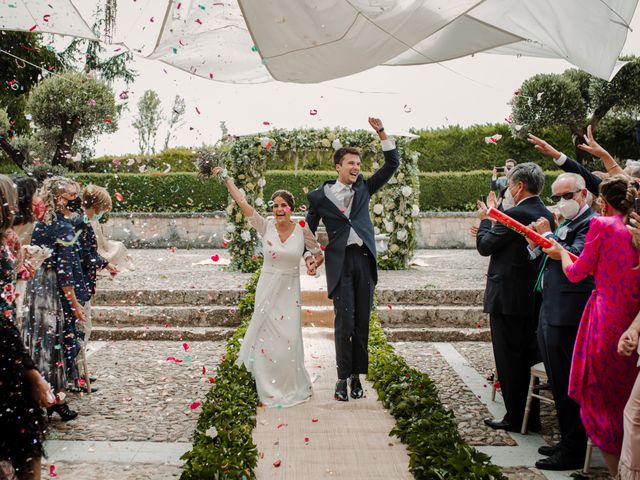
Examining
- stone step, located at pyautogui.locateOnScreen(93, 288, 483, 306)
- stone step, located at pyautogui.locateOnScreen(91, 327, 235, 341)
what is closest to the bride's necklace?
stone step, located at pyautogui.locateOnScreen(91, 327, 235, 341)

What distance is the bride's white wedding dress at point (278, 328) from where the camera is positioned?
A: 545cm

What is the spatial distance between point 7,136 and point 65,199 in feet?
52.5

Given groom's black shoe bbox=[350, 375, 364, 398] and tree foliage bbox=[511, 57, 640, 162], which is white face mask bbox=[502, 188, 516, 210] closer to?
groom's black shoe bbox=[350, 375, 364, 398]

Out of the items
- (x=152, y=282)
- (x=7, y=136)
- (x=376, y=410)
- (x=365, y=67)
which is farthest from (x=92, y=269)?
(x=7, y=136)

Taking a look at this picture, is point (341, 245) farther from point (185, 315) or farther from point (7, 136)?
point (7, 136)

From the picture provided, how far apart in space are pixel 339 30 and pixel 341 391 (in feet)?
9.90

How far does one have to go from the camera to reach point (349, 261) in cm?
538

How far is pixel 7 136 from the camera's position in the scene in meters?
19.4

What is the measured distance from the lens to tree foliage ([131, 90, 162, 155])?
24.1 metres

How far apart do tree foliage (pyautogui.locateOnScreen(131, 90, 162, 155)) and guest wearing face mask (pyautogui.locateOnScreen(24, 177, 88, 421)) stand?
18.7 meters

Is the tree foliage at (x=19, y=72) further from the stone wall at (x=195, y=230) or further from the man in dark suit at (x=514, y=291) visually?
the man in dark suit at (x=514, y=291)

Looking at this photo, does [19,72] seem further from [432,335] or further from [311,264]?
[311,264]

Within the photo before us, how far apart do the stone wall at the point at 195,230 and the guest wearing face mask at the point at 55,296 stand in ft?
40.9

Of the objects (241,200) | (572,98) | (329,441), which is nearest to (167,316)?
(241,200)
